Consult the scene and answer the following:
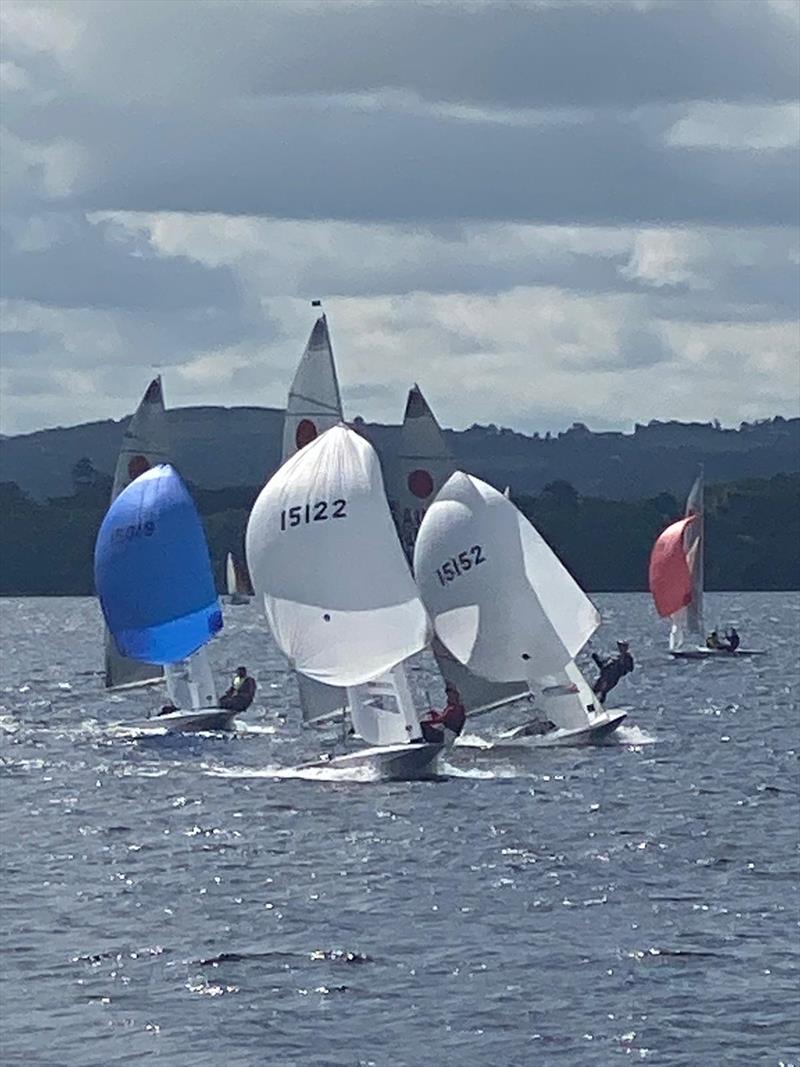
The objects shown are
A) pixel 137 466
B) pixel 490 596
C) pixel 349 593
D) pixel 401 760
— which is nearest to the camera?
pixel 349 593

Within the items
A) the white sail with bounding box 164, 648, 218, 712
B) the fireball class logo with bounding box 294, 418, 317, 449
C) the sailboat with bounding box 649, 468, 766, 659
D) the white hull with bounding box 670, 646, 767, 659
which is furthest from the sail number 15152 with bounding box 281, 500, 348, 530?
the white hull with bounding box 670, 646, 767, 659

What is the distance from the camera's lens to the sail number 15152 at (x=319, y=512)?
42.4 meters

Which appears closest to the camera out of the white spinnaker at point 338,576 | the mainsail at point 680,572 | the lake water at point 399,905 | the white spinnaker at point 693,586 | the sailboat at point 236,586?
the lake water at point 399,905

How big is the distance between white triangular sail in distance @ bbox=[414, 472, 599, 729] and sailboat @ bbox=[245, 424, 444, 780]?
13.2ft

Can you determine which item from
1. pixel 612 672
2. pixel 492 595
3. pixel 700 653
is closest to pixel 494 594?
pixel 492 595

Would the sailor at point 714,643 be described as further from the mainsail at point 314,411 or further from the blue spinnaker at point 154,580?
the mainsail at point 314,411

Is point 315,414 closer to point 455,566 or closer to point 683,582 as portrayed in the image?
point 455,566

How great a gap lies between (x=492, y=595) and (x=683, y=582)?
3943 cm

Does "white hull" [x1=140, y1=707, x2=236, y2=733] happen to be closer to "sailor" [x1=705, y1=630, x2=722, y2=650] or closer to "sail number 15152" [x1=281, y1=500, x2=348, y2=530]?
"sail number 15152" [x1=281, y1=500, x2=348, y2=530]

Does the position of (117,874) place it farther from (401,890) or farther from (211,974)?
(211,974)

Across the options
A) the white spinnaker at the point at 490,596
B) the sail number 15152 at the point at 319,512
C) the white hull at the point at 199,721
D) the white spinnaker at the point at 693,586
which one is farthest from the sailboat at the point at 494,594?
the white spinnaker at the point at 693,586

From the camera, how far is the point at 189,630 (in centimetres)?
5244

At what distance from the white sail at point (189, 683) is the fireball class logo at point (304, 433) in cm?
767

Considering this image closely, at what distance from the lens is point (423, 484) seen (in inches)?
1994
